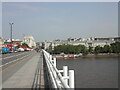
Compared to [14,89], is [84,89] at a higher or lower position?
lower

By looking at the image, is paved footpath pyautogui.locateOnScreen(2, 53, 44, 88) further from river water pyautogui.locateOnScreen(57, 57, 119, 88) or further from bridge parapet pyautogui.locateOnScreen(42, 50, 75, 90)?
river water pyautogui.locateOnScreen(57, 57, 119, 88)

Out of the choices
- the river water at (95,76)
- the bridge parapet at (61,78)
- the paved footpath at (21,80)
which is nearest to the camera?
the bridge parapet at (61,78)

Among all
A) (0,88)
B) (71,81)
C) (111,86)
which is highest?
(71,81)

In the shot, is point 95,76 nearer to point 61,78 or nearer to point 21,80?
point 21,80

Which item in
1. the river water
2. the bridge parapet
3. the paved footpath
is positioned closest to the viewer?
the bridge parapet

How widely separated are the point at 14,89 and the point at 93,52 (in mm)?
126660

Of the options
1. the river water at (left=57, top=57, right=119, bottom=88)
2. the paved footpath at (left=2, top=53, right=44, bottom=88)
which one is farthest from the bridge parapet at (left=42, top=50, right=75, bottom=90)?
the river water at (left=57, top=57, right=119, bottom=88)

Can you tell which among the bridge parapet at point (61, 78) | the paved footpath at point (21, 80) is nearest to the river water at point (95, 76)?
the paved footpath at point (21, 80)

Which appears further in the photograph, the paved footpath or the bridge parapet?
the paved footpath

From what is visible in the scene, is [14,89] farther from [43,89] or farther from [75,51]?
[75,51]

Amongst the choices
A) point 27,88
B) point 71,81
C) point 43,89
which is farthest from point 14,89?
point 71,81

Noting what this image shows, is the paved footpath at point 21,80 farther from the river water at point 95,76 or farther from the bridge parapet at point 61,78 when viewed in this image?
the river water at point 95,76

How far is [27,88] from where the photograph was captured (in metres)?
7.71

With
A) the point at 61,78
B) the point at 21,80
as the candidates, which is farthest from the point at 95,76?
the point at 61,78
